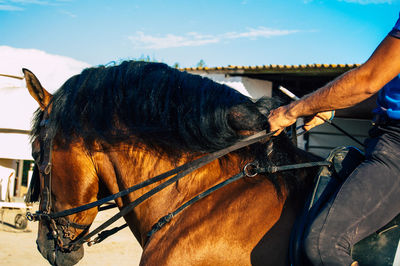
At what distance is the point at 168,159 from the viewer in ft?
7.34

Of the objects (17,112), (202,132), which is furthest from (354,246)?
(17,112)

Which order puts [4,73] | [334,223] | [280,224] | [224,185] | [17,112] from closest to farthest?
[334,223]
[280,224]
[224,185]
[17,112]
[4,73]

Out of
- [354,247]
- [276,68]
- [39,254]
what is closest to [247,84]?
[276,68]

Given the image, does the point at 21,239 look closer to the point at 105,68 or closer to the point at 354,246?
the point at 105,68

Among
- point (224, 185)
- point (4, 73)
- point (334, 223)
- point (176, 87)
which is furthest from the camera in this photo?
point (4, 73)

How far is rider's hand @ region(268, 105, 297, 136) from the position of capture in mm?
1890

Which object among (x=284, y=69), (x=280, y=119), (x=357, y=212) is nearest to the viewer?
(x=357, y=212)

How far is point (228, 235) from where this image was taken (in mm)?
1845

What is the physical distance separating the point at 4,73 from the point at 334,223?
10766 millimetres

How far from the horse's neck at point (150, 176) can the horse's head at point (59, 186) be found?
5.6 inches

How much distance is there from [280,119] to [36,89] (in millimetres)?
1630

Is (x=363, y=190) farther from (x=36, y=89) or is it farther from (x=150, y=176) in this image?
(x=36, y=89)

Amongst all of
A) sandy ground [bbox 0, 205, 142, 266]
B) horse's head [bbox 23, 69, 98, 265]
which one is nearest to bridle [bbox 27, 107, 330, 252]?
horse's head [bbox 23, 69, 98, 265]

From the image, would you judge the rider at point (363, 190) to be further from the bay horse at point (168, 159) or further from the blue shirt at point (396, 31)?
the bay horse at point (168, 159)
